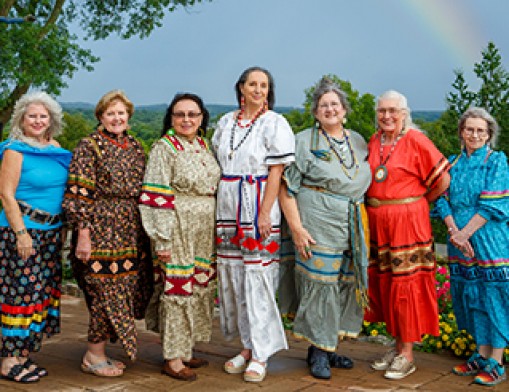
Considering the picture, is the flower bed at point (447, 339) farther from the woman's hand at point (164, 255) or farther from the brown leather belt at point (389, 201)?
the woman's hand at point (164, 255)

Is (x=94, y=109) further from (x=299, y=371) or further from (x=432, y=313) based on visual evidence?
(x=432, y=313)

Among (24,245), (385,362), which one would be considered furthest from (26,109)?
(385,362)

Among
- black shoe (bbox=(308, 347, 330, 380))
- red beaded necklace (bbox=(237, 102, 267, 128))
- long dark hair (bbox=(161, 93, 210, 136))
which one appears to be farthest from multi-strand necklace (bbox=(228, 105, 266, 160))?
black shoe (bbox=(308, 347, 330, 380))

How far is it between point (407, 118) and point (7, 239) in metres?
2.61

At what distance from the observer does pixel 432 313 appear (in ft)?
14.3

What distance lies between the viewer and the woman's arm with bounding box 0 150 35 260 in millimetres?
4000

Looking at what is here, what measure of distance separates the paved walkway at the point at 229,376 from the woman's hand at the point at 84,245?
790 millimetres

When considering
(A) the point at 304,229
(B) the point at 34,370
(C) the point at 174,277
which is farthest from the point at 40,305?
(A) the point at 304,229

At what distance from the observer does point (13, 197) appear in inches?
158

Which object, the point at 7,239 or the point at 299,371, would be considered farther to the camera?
the point at 299,371

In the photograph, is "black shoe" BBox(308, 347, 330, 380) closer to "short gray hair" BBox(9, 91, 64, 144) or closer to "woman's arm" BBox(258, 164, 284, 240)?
"woman's arm" BBox(258, 164, 284, 240)

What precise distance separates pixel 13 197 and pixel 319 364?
7.06 feet

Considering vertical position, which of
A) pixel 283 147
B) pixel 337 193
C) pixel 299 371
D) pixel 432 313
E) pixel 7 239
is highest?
pixel 283 147

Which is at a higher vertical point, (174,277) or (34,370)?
(174,277)
